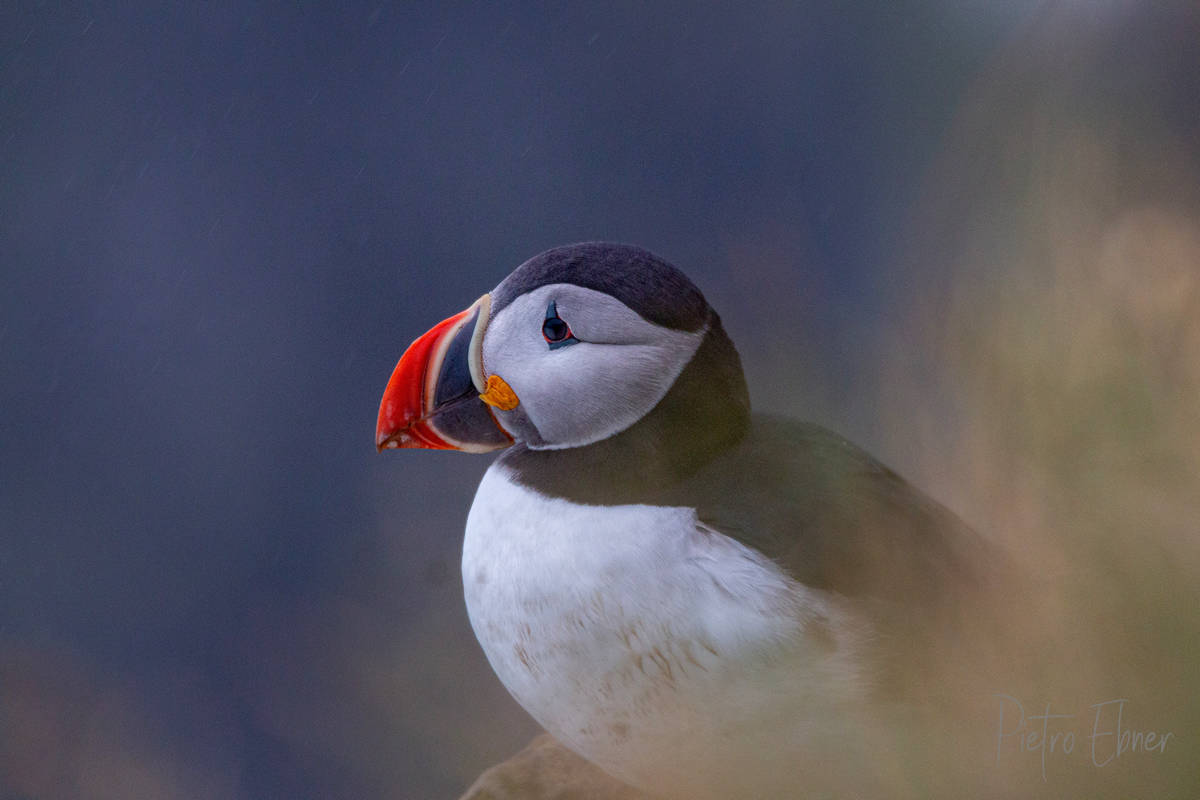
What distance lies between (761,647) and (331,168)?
45.4 inches

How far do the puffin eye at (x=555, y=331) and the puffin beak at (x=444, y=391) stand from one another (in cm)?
8

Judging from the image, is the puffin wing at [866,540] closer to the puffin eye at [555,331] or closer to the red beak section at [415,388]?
the puffin eye at [555,331]

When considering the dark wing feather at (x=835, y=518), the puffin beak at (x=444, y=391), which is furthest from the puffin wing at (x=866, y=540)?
the puffin beak at (x=444, y=391)

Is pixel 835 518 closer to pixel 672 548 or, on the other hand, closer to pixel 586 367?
pixel 672 548

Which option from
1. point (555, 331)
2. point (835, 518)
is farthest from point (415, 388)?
point (835, 518)

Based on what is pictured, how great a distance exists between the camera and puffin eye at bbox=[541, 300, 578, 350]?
35.3 inches

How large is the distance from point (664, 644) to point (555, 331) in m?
0.32

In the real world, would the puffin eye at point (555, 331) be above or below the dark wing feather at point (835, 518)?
above

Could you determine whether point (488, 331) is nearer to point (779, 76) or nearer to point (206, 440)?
point (779, 76)

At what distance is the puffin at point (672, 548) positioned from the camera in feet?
2.59

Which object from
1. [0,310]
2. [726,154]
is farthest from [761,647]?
[0,310]

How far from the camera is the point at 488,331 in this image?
939mm

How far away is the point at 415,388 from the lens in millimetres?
961

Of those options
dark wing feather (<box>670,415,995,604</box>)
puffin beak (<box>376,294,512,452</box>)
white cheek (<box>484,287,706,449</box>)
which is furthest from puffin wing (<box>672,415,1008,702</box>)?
puffin beak (<box>376,294,512,452</box>)
